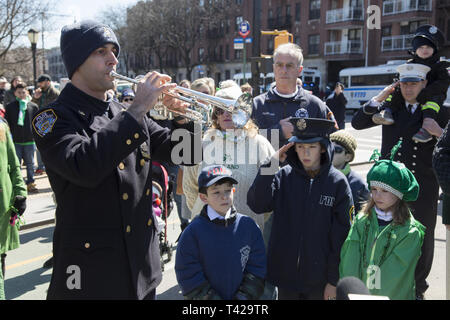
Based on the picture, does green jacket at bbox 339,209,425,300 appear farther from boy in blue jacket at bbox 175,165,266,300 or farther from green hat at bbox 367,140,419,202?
boy in blue jacket at bbox 175,165,266,300

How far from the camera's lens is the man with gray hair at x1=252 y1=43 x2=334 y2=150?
12.4ft

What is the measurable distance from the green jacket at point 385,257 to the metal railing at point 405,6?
35510 millimetres

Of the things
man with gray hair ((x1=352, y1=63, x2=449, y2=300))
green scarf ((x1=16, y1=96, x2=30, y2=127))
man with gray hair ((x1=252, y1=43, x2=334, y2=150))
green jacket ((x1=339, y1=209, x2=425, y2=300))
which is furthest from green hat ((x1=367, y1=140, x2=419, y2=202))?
green scarf ((x1=16, y1=96, x2=30, y2=127))

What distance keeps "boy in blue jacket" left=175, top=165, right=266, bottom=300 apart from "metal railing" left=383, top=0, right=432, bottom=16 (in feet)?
118

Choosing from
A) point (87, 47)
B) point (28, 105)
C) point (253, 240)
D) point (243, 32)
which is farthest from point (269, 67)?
point (87, 47)

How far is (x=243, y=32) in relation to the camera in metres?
13.8

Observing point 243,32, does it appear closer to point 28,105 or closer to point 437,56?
point 28,105

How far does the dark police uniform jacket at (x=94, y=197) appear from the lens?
5.75ft

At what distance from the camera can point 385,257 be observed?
2.80 metres

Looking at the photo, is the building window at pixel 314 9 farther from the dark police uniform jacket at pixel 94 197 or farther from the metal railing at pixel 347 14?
the dark police uniform jacket at pixel 94 197

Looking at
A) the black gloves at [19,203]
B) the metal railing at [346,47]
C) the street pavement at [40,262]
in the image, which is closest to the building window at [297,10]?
the metal railing at [346,47]

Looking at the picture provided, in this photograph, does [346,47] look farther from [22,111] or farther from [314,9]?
[22,111]

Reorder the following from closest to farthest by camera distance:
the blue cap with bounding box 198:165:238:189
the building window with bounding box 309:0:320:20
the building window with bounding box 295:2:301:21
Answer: the blue cap with bounding box 198:165:238:189 → the building window with bounding box 309:0:320:20 → the building window with bounding box 295:2:301:21
